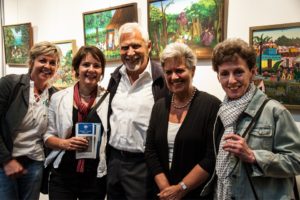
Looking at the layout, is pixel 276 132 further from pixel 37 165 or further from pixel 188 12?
pixel 37 165

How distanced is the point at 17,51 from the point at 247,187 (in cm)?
334

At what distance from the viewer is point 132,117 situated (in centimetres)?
187

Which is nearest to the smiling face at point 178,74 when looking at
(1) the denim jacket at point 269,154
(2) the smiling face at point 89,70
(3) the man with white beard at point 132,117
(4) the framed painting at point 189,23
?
(3) the man with white beard at point 132,117

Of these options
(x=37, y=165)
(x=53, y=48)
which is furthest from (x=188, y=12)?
(x=37, y=165)

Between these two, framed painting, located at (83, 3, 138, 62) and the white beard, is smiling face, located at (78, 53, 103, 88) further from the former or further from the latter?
framed painting, located at (83, 3, 138, 62)

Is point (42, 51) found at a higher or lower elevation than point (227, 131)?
higher

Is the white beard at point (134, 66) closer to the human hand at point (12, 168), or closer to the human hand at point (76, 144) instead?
the human hand at point (76, 144)

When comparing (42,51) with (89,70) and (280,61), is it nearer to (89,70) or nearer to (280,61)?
(89,70)

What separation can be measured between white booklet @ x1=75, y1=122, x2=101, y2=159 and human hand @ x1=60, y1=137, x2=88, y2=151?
1.0 inches

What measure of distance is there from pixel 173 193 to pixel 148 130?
1.22 ft

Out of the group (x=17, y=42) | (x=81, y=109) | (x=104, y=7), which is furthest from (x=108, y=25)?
(x=17, y=42)

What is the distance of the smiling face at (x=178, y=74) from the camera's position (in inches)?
65.1

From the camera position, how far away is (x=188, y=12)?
90.5 inches

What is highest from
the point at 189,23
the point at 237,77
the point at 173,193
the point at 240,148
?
the point at 189,23
